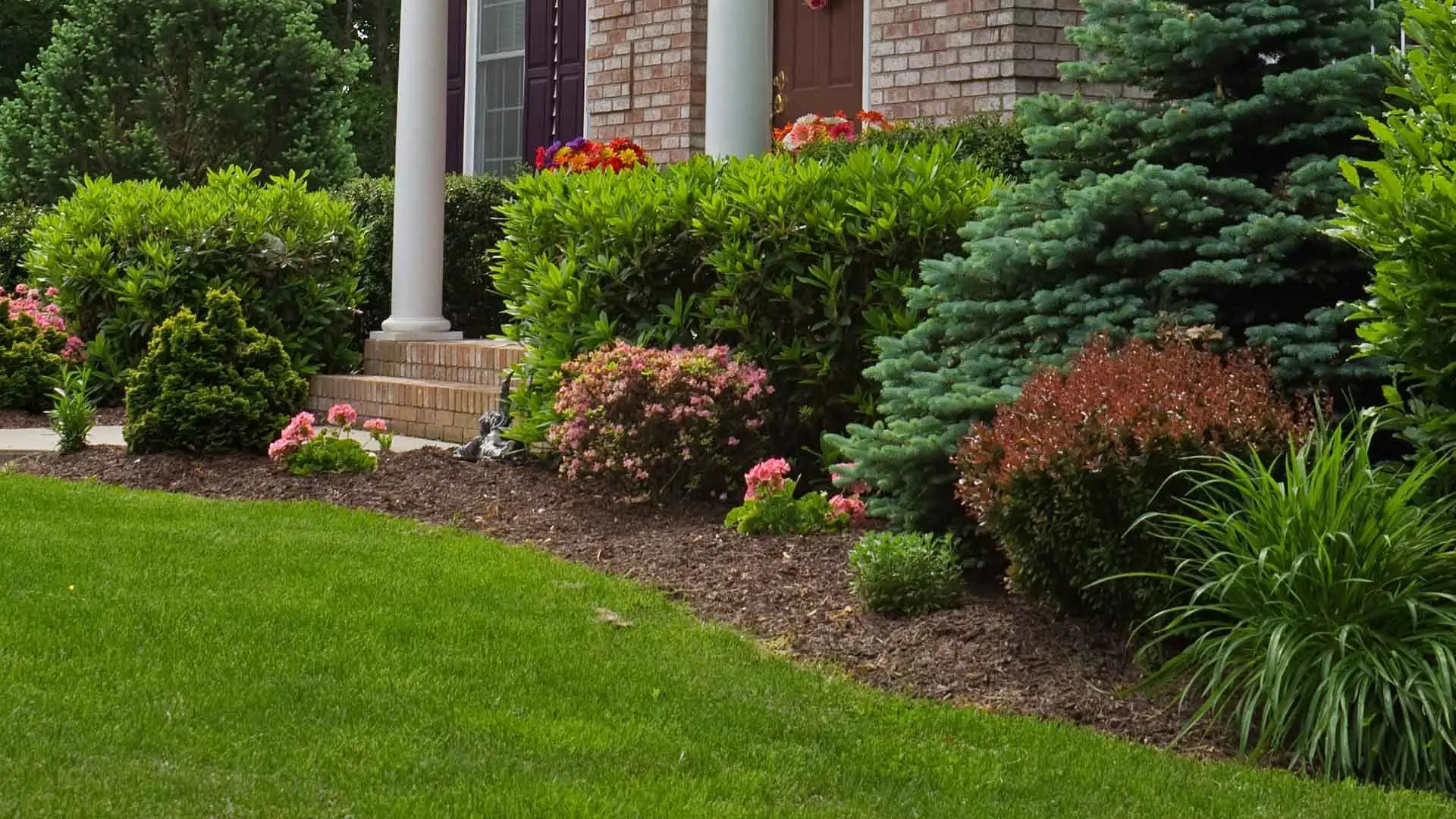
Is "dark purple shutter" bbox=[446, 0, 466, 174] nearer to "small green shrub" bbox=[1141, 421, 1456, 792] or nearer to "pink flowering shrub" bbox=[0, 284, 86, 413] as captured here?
"pink flowering shrub" bbox=[0, 284, 86, 413]

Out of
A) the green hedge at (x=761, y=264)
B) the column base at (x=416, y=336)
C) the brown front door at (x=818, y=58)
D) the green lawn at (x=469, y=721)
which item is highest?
the brown front door at (x=818, y=58)

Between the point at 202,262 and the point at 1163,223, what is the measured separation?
7.48 meters

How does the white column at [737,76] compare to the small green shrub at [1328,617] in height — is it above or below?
above

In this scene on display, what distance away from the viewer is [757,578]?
609 cm

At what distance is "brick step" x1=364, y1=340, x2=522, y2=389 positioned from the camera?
10.5m

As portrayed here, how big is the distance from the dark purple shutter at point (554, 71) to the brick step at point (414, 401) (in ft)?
12.6

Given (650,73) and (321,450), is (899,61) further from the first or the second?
(321,450)

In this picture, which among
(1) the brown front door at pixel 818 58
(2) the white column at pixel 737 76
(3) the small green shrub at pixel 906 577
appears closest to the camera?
(3) the small green shrub at pixel 906 577

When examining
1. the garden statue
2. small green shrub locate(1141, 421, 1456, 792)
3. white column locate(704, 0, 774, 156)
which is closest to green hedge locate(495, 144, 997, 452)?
the garden statue

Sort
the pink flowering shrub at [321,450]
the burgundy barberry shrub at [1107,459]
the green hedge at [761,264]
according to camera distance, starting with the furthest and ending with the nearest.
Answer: the pink flowering shrub at [321,450] → the green hedge at [761,264] → the burgundy barberry shrub at [1107,459]

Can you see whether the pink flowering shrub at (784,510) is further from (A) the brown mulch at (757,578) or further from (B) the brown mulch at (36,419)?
(B) the brown mulch at (36,419)

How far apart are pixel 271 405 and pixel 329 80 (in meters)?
11.1

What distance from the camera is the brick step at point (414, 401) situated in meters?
9.98

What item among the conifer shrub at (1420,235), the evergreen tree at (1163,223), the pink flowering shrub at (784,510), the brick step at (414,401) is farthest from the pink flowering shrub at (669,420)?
the conifer shrub at (1420,235)
